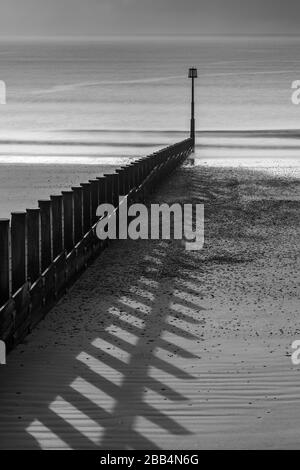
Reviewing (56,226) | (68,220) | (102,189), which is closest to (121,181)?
(102,189)

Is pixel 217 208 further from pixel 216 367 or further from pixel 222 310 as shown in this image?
pixel 216 367

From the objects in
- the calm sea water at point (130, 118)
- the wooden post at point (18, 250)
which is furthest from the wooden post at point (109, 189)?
the calm sea water at point (130, 118)

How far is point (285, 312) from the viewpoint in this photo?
30.5ft

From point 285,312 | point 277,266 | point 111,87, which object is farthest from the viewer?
point 111,87

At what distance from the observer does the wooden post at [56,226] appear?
9.46 m

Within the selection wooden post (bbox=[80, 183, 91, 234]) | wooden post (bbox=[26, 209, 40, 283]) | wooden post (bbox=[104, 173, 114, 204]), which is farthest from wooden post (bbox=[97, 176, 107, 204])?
wooden post (bbox=[26, 209, 40, 283])

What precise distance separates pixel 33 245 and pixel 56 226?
1.12 m

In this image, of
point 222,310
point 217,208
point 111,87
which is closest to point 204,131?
point 217,208

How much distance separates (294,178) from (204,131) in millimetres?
35292

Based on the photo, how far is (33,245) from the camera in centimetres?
839

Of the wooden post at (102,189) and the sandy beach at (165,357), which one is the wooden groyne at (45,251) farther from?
the sandy beach at (165,357)

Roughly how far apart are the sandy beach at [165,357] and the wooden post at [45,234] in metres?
0.52

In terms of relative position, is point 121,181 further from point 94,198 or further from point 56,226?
point 56,226

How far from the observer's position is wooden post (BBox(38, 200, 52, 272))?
8922 mm
